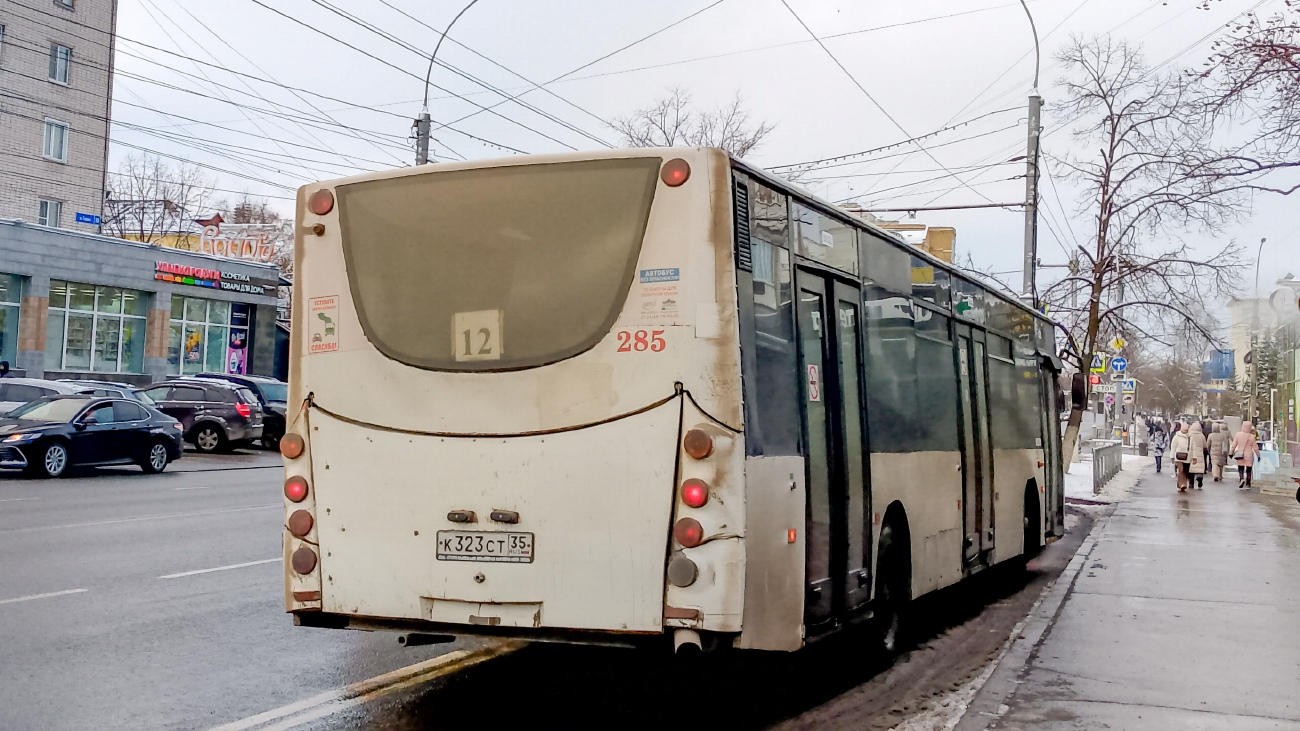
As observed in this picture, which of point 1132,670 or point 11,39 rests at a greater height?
point 11,39

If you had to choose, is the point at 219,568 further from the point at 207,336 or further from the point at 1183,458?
the point at 207,336

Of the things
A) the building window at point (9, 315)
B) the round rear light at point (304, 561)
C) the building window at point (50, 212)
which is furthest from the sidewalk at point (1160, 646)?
the building window at point (50, 212)

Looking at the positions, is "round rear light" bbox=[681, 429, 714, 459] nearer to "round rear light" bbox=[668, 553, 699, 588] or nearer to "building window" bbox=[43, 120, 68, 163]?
"round rear light" bbox=[668, 553, 699, 588]

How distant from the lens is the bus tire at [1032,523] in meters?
13.0

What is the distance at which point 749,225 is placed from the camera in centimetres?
592

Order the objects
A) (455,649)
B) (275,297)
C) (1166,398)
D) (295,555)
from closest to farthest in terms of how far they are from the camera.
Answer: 1. (295,555)
2. (455,649)
3. (275,297)
4. (1166,398)

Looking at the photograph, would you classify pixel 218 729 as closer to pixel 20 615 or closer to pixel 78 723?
pixel 78 723

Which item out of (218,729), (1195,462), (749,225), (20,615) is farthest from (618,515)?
(1195,462)

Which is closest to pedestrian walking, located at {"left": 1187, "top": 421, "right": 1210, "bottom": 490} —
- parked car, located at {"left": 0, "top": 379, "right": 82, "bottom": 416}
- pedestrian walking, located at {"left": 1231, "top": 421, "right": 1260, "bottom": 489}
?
pedestrian walking, located at {"left": 1231, "top": 421, "right": 1260, "bottom": 489}

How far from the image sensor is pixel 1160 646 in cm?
885

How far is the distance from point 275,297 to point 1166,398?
9101 cm

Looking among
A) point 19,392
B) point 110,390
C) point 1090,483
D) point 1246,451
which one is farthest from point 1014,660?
point 1246,451

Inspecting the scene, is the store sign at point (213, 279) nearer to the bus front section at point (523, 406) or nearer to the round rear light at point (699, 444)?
the bus front section at point (523, 406)

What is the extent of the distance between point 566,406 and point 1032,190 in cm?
2211
